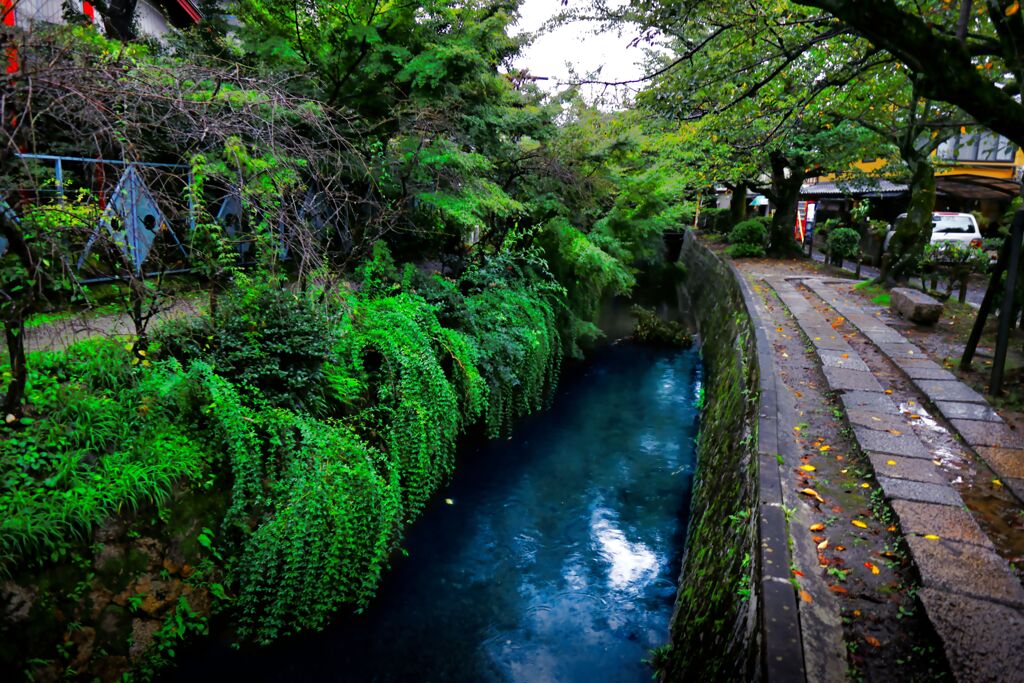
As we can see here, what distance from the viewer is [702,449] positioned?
8422 millimetres

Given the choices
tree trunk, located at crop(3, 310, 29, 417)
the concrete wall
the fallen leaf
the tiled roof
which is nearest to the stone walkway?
the fallen leaf

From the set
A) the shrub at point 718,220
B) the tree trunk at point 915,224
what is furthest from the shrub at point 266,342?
the shrub at point 718,220

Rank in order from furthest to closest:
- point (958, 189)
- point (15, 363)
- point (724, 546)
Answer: point (958, 189) → point (724, 546) → point (15, 363)

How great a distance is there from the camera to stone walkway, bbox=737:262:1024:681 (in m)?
3.05

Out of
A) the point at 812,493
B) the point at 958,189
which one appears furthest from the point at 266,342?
the point at 958,189

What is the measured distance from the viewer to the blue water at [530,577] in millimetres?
4949

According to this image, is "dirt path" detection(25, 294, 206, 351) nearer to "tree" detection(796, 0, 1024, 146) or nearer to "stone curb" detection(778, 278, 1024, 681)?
"tree" detection(796, 0, 1024, 146)

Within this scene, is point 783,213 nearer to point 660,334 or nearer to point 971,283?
point 971,283

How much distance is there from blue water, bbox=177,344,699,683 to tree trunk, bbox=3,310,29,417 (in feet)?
7.58

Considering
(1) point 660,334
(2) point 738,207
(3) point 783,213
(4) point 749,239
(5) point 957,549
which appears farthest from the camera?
(2) point 738,207

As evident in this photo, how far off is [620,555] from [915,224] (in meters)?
9.79

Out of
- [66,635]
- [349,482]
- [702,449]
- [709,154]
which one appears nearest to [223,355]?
[349,482]

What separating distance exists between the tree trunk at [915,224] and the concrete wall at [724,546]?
460 cm

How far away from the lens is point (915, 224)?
11812 millimetres
